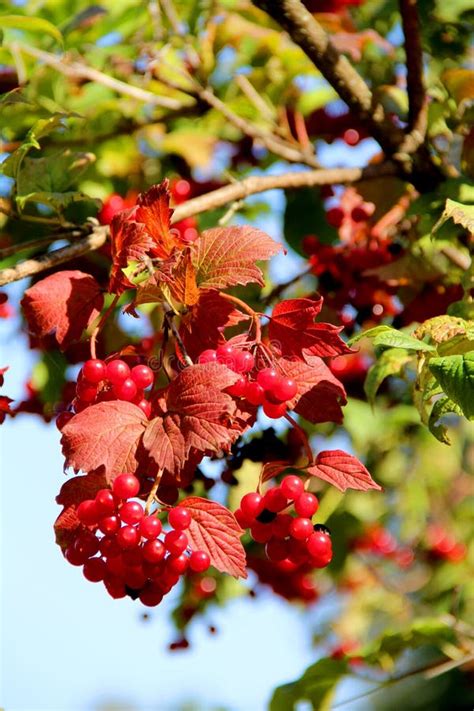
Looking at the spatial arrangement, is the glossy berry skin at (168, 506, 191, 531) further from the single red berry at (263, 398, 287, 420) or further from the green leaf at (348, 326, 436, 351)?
the green leaf at (348, 326, 436, 351)

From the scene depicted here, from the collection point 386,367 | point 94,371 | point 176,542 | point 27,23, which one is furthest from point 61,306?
point 27,23

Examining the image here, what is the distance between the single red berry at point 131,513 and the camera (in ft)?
3.41

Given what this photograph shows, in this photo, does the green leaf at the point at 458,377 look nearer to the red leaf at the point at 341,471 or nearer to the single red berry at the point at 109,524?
the red leaf at the point at 341,471

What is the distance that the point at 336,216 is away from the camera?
2.13 m

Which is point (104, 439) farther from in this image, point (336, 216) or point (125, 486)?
point (336, 216)

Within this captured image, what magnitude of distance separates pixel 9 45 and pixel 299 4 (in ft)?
2.72

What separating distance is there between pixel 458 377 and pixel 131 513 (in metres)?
0.40

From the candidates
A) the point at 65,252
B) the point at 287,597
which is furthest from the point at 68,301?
the point at 287,597

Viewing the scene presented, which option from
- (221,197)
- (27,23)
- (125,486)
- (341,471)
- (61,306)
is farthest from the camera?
(27,23)

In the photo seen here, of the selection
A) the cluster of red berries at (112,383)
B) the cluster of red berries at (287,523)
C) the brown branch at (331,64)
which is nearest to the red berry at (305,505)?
the cluster of red berries at (287,523)

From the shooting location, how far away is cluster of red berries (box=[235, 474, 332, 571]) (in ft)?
3.69

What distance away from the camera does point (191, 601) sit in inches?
111

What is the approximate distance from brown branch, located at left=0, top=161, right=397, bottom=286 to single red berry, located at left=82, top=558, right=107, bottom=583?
378mm

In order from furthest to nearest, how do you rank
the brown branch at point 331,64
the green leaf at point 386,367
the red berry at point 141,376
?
the brown branch at point 331,64 → the green leaf at point 386,367 → the red berry at point 141,376
